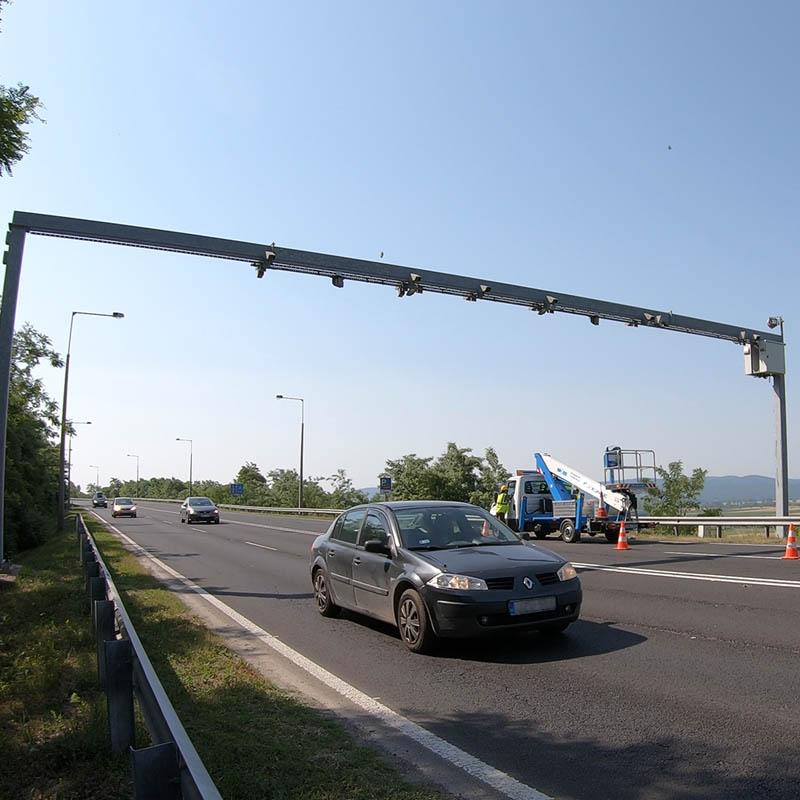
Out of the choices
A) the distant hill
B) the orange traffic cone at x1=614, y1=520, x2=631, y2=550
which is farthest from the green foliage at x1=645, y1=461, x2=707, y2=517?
the distant hill

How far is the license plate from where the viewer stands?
6887mm

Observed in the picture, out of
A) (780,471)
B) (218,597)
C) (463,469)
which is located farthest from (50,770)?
(463,469)

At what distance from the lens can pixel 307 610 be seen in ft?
33.8

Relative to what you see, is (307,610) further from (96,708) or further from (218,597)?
(96,708)

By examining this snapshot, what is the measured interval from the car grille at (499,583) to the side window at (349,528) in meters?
2.51

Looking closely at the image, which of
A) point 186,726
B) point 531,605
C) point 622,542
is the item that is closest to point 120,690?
point 186,726

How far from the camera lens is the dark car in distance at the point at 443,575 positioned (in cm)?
689

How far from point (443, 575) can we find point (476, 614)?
485mm

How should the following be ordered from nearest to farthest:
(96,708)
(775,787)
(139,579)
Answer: (775,787), (96,708), (139,579)

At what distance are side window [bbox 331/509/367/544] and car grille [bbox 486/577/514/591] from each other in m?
2.51

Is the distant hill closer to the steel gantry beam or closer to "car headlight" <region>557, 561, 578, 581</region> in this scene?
the steel gantry beam

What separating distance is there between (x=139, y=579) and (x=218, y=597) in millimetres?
2718

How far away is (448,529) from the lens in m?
8.27

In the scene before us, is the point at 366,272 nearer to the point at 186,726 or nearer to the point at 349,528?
the point at 349,528
